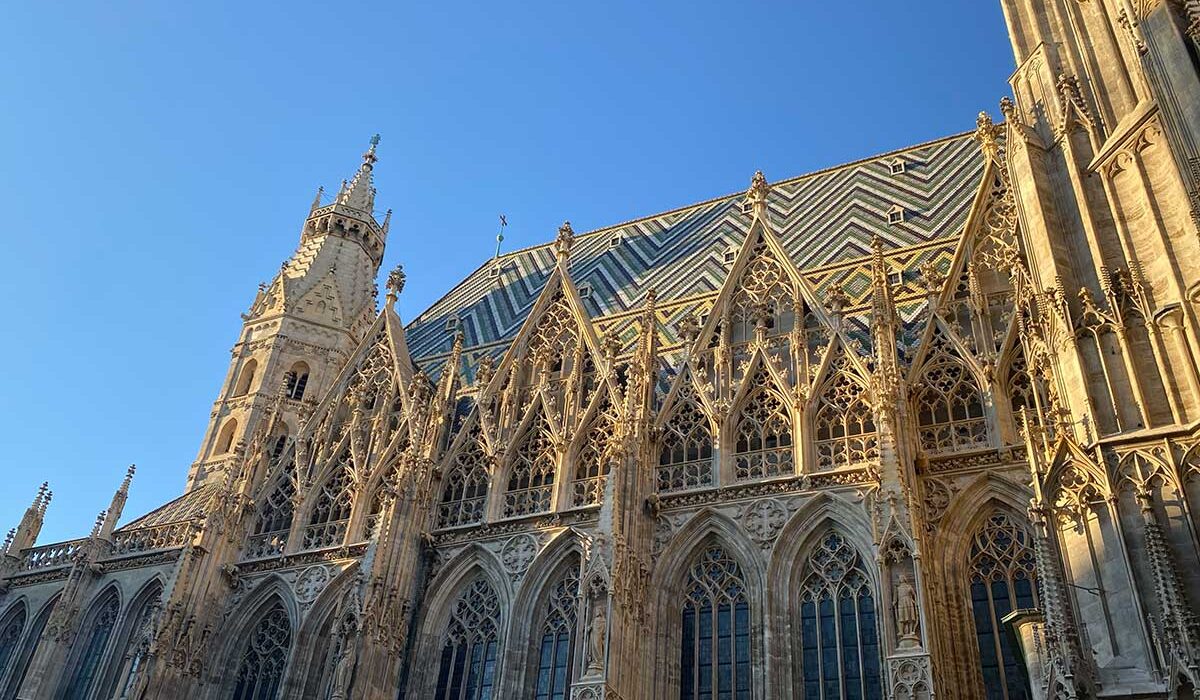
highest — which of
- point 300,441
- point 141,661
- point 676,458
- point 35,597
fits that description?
point 300,441

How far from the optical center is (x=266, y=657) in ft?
66.8

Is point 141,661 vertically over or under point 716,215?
under

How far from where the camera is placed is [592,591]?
1644 centimetres

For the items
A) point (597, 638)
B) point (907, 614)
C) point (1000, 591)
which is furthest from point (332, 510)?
point (1000, 591)

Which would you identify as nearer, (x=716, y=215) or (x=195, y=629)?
(x=195, y=629)

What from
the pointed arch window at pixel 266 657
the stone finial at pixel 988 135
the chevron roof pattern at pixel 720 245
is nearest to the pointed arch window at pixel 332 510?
the pointed arch window at pixel 266 657

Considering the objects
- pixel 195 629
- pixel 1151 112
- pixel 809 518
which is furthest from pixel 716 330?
pixel 195 629

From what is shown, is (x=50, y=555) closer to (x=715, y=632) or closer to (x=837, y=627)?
(x=715, y=632)

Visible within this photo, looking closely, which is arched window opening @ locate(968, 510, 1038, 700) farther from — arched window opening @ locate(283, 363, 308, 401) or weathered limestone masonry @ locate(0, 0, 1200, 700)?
arched window opening @ locate(283, 363, 308, 401)

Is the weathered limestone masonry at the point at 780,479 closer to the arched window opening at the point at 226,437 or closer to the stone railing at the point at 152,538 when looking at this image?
the stone railing at the point at 152,538

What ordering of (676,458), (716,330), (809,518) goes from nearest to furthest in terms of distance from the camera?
1. (809,518)
2. (676,458)
3. (716,330)

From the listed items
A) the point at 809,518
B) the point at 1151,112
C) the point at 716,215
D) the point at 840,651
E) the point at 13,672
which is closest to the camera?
the point at 1151,112

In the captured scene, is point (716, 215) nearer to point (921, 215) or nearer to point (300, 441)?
point (921, 215)

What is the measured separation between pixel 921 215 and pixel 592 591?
12.9m
